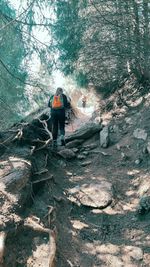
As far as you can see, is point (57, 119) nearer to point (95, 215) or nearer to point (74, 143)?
point (74, 143)

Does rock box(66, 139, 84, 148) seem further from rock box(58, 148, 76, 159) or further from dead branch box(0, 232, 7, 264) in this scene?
dead branch box(0, 232, 7, 264)

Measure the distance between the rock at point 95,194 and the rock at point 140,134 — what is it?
2.40 meters

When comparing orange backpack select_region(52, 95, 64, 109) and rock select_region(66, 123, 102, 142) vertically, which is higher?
orange backpack select_region(52, 95, 64, 109)

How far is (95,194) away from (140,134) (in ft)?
10.8

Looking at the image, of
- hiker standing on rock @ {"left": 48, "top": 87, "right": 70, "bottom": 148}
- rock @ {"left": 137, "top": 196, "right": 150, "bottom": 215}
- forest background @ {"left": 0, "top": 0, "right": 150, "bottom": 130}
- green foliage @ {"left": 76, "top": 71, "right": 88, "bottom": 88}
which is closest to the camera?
rock @ {"left": 137, "top": 196, "right": 150, "bottom": 215}

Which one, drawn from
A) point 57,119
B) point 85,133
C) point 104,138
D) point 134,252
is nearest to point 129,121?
point 104,138

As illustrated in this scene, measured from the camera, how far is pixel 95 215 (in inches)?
244

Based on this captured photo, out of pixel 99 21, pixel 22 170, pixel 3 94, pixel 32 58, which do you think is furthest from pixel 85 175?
pixel 3 94

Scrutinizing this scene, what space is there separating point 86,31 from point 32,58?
4.25m

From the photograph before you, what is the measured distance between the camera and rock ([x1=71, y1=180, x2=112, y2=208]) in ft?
21.1

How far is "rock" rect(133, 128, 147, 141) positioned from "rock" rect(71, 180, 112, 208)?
7.87ft

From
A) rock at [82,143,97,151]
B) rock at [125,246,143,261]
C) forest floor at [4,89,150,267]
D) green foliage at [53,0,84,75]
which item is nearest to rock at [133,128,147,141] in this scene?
forest floor at [4,89,150,267]

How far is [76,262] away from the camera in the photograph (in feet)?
14.8

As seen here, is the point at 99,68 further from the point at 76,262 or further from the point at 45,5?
the point at 76,262
